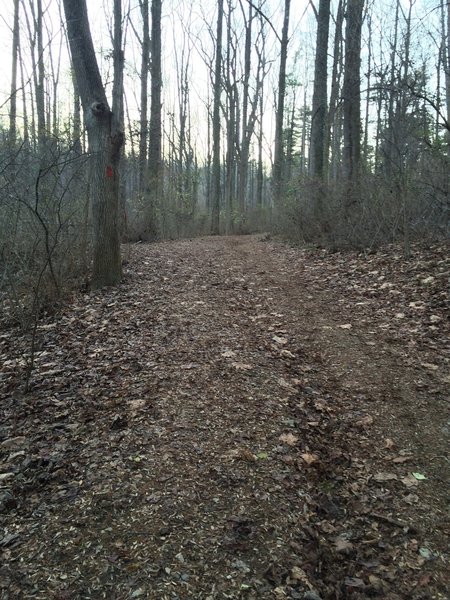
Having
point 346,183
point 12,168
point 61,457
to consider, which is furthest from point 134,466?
point 346,183

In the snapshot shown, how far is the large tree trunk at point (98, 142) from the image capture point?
6145mm

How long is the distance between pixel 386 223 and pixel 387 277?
1.91m

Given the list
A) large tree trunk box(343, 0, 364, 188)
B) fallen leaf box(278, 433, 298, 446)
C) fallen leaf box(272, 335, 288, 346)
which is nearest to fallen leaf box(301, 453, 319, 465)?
fallen leaf box(278, 433, 298, 446)

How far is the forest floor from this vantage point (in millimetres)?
2049

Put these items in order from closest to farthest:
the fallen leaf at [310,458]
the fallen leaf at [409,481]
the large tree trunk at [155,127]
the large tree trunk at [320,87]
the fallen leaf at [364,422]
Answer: the fallen leaf at [409,481] < the fallen leaf at [310,458] < the fallen leaf at [364,422] < the large tree trunk at [320,87] < the large tree trunk at [155,127]

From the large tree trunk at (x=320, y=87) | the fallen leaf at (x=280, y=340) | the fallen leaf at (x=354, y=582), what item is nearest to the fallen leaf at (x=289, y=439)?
the fallen leaf at (x=354, y=582)

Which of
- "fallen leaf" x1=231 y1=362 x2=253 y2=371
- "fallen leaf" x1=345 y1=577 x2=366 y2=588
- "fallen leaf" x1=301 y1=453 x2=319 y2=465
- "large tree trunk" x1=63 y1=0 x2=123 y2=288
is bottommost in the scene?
"fallen leaf" x1=345 y1=577 x2=366 y2=588

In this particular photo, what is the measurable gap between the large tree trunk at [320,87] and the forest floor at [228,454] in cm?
767

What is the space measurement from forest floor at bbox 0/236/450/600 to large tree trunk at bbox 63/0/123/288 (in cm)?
125

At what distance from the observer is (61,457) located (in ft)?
9.23

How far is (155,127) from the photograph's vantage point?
46.0 feet

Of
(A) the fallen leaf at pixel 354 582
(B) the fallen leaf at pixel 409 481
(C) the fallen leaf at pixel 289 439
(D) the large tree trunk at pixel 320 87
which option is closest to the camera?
(A) the fallen leaf at pixel 354 582

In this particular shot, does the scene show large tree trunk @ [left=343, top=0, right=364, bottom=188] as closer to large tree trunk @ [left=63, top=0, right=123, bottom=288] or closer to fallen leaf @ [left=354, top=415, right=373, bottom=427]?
large tree trunk @ [left=63, top=0, right=123, bottom=288]

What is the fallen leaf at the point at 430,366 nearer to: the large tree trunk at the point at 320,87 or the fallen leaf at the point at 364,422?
the fallen leaf at the point at 364,422
